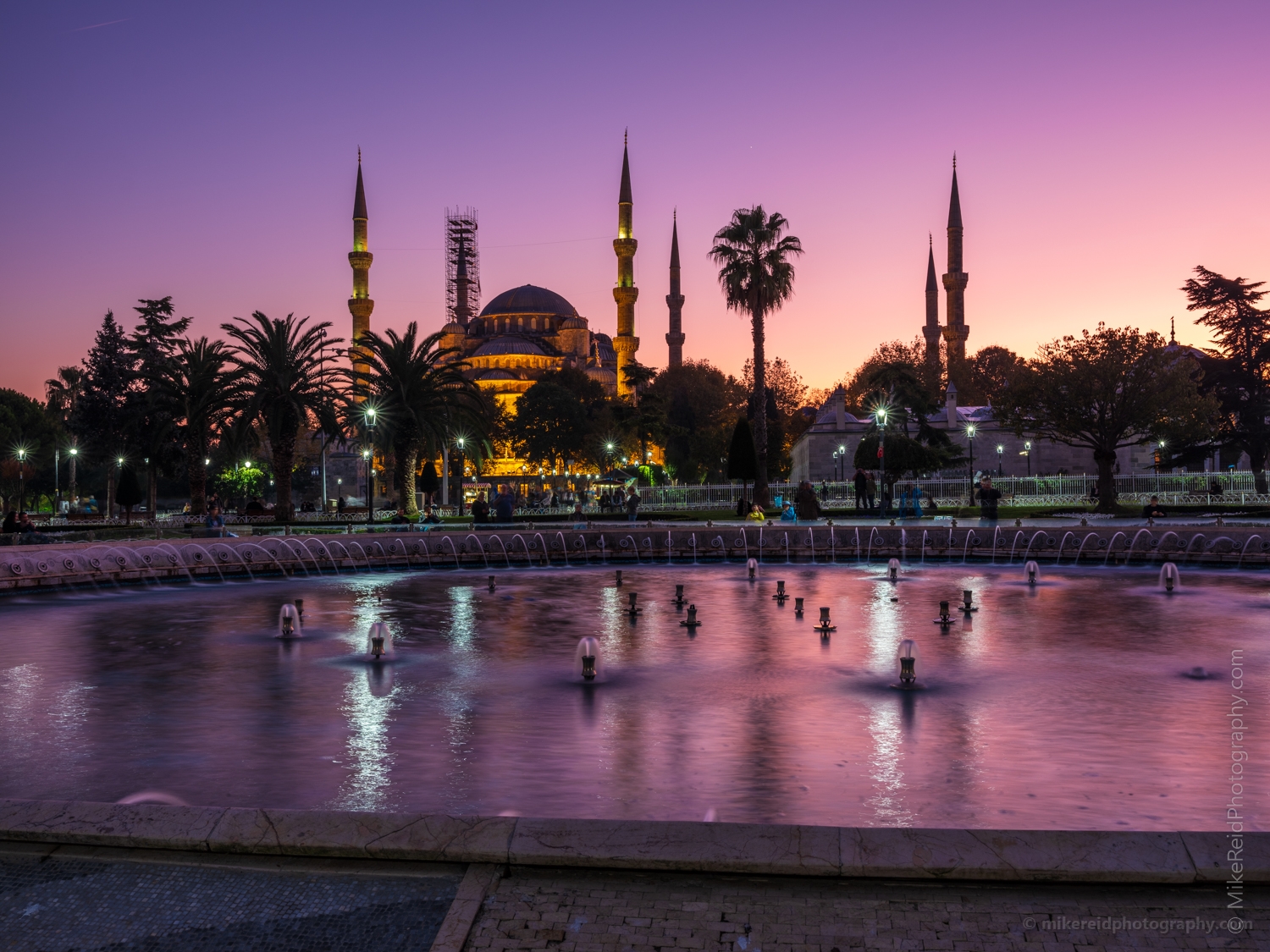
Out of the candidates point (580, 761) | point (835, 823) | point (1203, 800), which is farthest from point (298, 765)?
point (1203, 800)

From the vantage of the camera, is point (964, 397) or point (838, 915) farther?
point (964, 397)


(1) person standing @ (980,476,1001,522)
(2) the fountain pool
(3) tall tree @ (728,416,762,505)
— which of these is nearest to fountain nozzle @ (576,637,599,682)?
(2) the fountain pool

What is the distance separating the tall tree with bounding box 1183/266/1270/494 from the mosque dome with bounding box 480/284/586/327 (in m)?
80.4

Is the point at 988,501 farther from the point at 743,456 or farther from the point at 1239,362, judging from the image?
the point at 1239,362

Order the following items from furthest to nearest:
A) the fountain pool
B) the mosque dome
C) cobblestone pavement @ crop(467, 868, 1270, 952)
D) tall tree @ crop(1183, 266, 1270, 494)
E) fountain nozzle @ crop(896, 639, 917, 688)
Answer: the mosque dome → tall tree @ crop(1183, 266, 1270, 494) → fountain nozzle @ crop(896, 639, 917, 688) → the fountain pool → cobblestone pavement @ crop(467, 868, 1270, 952)

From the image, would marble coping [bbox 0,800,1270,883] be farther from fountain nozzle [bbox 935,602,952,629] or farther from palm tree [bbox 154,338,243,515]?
palm tree [bbox 154,338,243,515]

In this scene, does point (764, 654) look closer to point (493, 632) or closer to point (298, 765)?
point (493, 632)

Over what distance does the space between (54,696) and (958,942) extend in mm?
8293

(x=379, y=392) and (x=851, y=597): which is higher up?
(x=379, y=392)

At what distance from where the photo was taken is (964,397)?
83375mm

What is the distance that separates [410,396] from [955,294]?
197ft

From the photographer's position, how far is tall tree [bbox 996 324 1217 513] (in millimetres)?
30781

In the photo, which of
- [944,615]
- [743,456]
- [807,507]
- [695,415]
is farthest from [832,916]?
[695,415]

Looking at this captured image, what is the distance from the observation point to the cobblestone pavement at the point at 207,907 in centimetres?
341
